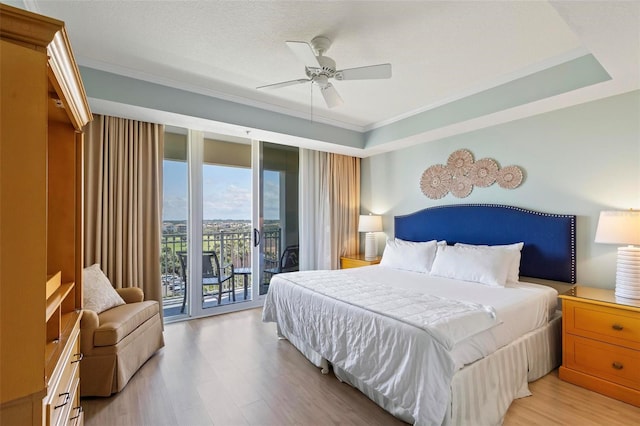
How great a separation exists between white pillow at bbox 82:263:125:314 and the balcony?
0.88 m

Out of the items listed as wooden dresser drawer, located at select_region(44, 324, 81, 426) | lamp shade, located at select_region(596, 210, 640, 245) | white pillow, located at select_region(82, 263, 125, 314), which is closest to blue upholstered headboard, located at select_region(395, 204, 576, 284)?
lamp shade, located at select_region(596, 210, 640, 245)

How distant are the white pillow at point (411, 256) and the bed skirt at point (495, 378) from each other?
50.5 inches

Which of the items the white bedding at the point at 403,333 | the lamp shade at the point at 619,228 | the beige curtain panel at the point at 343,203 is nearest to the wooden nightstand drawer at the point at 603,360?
the white bedding at the point at 403,333

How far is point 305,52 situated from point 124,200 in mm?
2575

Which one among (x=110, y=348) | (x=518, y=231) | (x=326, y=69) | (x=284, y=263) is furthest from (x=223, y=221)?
(x=518, y=231)

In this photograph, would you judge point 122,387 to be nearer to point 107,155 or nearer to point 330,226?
point 107,155

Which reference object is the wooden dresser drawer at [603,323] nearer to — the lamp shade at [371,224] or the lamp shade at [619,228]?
the lamp shade at [619,228]

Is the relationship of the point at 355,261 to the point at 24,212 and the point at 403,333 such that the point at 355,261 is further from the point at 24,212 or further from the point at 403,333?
the point at 24,212

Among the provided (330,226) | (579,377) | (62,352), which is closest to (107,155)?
(62,352)

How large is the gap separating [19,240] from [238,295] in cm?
373

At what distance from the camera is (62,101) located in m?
1.29

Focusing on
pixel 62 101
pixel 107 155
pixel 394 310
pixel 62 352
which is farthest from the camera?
pixel 107 155

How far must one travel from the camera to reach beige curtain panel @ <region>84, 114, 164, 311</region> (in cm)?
312

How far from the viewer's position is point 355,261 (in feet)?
15.7
